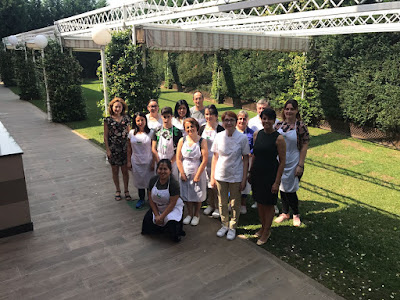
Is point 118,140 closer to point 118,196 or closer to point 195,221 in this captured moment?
point 118,196

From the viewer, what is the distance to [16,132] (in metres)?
9.73

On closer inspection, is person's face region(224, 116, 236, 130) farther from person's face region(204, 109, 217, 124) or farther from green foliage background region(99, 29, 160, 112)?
green foliage background region(99, 29, 160, 112)

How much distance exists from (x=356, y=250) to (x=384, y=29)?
20.4ft

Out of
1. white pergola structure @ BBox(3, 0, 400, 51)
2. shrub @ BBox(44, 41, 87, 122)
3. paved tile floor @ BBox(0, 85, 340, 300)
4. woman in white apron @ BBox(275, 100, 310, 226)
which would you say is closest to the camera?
paved tile floor @ BBox(0, 85, 340, 300)

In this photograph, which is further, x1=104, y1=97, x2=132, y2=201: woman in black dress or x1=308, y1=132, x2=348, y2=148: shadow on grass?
x1=308, y1=132, x2=348, y2=148: shadow on grass

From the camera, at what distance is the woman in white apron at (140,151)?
4402 mm

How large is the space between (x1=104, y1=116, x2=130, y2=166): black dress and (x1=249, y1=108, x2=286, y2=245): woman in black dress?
2121mm

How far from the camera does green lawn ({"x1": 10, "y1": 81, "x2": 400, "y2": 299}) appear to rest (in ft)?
10.8

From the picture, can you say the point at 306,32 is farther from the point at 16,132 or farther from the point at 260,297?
the point at 16,132

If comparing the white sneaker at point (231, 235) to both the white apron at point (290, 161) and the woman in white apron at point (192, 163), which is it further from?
the white apron at point (290, 161)

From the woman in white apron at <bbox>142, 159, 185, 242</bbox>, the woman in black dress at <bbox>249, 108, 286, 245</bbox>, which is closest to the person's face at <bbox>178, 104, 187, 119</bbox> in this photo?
the woman in white apron at <bbox>142, 159, 185, 242</bbox>

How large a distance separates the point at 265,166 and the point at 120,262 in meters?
1.94

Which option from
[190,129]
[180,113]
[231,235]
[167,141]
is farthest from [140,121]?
[231,235]

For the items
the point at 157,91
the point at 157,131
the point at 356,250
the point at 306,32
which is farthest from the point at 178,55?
the point at 356,250
